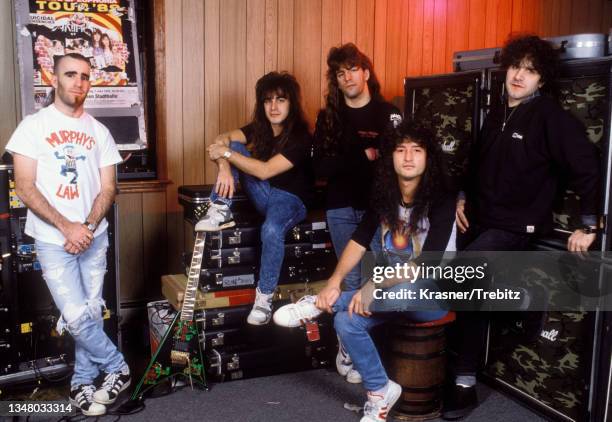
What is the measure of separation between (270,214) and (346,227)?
0.41 m

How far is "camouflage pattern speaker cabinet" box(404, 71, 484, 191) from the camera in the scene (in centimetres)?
334

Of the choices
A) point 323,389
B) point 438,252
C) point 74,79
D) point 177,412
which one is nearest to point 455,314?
point 438,252

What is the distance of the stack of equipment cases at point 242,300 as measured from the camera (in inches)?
135

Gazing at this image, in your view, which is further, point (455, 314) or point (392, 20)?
point (392, 20)

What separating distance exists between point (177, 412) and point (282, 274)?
95cm

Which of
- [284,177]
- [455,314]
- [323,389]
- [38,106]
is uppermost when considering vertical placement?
[38,106]

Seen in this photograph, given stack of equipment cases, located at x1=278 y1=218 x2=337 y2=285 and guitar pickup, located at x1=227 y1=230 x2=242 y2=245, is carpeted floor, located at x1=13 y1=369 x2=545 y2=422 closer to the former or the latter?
stack of equipment cases, located at x1=278 y1=218 x2=337 y2=285

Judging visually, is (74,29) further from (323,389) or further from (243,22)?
(323,389)

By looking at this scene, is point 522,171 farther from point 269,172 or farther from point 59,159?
point 59,159

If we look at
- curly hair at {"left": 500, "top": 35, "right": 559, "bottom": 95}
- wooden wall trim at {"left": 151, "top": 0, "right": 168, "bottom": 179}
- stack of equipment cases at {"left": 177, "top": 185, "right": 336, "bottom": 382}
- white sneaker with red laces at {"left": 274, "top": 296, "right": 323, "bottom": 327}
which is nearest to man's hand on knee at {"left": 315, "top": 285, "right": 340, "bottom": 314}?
white sneaker with red laces at {"left": 274, "top": 296, "right": 323, "bottom": 327}

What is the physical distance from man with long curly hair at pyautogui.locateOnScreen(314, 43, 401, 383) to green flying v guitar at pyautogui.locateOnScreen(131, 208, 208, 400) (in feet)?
2.46

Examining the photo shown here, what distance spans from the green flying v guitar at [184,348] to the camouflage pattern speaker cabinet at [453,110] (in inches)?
56.8

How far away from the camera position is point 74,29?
3723 mm

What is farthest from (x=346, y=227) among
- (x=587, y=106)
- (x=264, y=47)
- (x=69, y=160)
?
(x=264, y=47)
